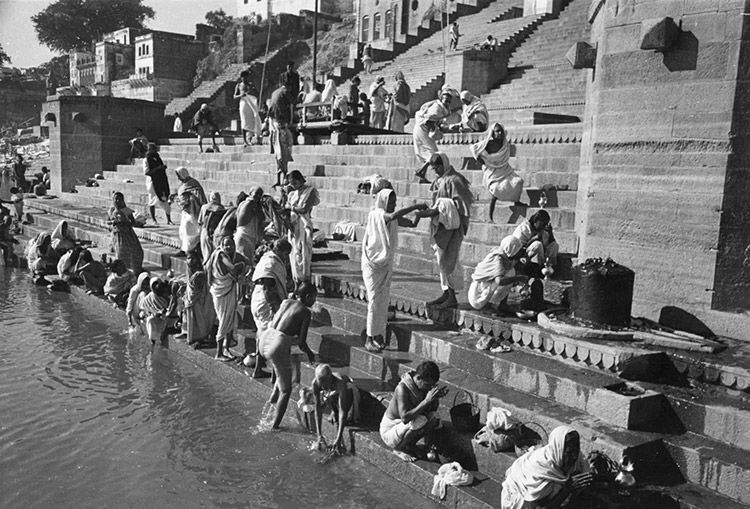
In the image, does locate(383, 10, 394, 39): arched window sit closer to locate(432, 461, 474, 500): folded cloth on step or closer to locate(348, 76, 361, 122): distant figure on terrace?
locate(348, 76, 361, 122): distant figure on terrace

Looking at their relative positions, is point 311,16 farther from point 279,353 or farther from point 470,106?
point 279,353

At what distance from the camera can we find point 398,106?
53.1ft

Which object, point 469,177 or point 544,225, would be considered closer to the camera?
point 544,225

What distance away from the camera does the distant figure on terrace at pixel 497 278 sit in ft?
19.2

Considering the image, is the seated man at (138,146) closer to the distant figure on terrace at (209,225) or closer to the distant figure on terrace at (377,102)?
the distant figure on terrace at (377,102)

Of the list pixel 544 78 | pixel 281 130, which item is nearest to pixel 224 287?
pixel 281 130

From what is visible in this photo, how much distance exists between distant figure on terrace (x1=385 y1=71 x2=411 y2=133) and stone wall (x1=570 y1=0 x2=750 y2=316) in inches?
393

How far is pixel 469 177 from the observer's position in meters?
9.84

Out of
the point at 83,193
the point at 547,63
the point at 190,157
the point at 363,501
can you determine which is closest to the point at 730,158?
the point at 363,501

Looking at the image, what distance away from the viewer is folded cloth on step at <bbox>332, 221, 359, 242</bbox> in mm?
9992

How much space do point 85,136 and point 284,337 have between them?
1675cm

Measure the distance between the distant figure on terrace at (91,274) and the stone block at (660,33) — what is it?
876 cm

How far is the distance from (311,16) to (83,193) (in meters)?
30.6

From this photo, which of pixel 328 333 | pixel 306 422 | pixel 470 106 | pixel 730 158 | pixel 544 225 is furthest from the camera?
pixel 470 106
